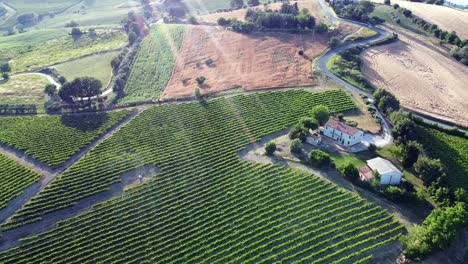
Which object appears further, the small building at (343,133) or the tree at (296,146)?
the small building at (343,133)

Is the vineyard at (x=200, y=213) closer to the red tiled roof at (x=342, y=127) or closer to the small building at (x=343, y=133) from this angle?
the small building at (x=343, y=133)

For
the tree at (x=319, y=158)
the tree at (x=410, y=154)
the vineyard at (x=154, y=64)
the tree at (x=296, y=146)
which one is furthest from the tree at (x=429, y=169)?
the vineyard at (x=154, y=64)

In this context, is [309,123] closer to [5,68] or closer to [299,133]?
[299,133]

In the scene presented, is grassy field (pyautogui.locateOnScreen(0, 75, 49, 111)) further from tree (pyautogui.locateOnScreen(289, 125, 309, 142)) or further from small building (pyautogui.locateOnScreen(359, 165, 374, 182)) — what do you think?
small building (pyautogui.locateOnScreen(359, 165, 374, 182))

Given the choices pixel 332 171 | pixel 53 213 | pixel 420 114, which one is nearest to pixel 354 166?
pixel 332 171

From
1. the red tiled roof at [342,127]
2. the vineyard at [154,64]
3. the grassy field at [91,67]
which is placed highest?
the red tiled roof at [342,127]

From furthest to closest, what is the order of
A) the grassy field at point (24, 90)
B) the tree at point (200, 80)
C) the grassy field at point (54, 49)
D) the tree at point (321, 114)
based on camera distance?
1. the grassy field at point (54, 49)
2. the tree at point (200, 80)
3. the grassy field at point (24, 90)
4. the tree at point (321, 114)

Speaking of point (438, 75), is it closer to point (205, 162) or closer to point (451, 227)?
point (451, 227)
